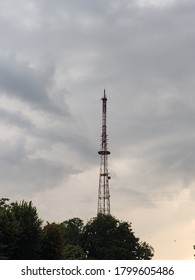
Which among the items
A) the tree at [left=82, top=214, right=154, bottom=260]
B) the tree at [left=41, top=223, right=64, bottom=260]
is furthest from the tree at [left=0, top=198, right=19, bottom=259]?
the tree at [left=82, top=214, right=154, bottom=260]

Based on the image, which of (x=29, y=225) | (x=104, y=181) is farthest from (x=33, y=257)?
(x=104, y=181)

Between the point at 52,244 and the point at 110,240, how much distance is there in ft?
109

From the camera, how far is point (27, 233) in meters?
51.5

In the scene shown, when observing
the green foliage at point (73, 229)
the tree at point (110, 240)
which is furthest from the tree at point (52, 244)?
the green foliage at point (73, 229)

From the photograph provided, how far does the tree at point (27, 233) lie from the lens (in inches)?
1993

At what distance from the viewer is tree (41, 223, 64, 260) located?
179 ft

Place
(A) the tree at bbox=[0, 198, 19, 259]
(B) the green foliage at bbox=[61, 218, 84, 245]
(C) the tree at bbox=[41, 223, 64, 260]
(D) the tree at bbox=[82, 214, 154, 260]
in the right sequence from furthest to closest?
1. (B) the green foliage at bbox=[61, 218, 84, 245]
2. (D) the tree at bbox=[82, 214, 154, 260]
3. (C) the tree at bbox=[41, 223, 64, 260]
4. (A) the tree at bbox=[0, 198, 19, 259]

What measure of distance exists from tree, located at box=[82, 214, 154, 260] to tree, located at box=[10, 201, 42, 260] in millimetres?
32747

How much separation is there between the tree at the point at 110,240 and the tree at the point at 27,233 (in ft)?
107

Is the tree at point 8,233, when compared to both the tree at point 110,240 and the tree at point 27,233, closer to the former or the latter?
the tree at point 27,233

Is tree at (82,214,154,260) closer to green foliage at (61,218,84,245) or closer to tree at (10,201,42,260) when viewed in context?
green foliage at (61,218,84,245)
